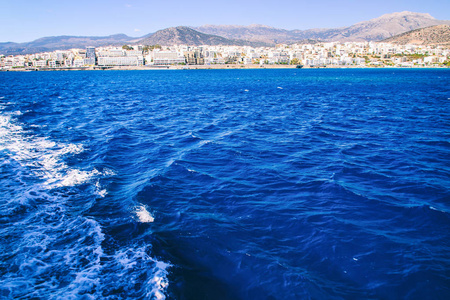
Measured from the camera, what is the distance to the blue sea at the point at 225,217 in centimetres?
636

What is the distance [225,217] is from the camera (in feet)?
29.9

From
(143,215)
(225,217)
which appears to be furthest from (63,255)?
(225,217)

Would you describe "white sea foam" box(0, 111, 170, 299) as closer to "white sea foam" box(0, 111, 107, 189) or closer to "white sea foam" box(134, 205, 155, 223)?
"white sea foam" box(134, 205, 155, 223)

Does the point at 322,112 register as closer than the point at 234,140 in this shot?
No

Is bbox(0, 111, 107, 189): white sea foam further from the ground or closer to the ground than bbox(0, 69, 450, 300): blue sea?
further from the ground

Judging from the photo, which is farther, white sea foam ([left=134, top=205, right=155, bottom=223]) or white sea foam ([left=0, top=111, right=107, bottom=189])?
white sea foam ([left=0, top=111, right=107, bottom=189])

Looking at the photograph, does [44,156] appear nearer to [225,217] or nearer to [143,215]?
[143,215]

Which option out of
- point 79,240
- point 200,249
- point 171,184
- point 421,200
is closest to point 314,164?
point 421,200

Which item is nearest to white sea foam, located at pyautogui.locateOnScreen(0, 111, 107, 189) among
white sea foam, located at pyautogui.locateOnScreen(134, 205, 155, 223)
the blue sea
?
the blue sea

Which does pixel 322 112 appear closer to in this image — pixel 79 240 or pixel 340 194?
pixel 340 194

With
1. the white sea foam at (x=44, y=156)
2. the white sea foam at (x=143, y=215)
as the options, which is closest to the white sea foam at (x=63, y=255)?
the white sea foam at (x=143, y=215)

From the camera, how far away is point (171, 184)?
38.4 ft

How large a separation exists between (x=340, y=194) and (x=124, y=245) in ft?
25.2

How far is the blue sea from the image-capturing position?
6.36 meters
